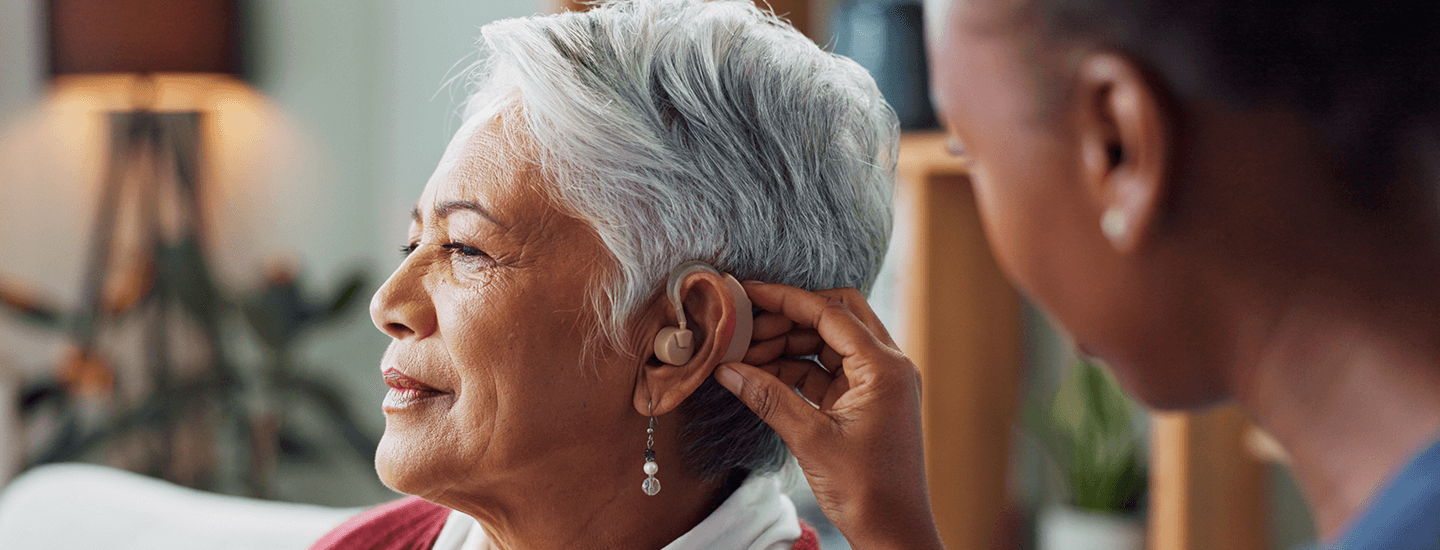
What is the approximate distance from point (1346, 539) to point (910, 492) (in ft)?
1.88

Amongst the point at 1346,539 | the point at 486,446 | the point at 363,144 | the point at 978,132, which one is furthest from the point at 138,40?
the point at 1346,539

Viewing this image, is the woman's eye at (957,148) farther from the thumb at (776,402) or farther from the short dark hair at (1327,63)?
the thumb at (776,402)

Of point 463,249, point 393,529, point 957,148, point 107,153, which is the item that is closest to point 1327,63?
point 957,148

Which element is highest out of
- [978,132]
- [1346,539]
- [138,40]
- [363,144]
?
[978,132]

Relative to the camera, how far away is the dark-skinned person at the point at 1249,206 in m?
0.48

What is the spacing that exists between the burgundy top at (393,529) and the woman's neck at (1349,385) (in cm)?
109

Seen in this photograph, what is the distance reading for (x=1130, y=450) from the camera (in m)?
2.05

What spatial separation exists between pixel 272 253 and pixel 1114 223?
362cm

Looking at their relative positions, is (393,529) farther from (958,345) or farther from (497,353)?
(958,345)

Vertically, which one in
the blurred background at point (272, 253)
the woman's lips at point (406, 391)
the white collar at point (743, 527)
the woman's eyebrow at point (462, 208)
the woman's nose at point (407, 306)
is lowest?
the blurred background at point (272, 253)

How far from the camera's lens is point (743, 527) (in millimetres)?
1182

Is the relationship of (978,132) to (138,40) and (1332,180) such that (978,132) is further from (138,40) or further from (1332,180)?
(138,40)

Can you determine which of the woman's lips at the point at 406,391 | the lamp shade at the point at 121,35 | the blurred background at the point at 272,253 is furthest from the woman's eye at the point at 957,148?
the lamp shade at the point at 121,35

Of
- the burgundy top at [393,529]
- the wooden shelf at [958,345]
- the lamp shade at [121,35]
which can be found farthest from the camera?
the lamp shade at [121,35]
